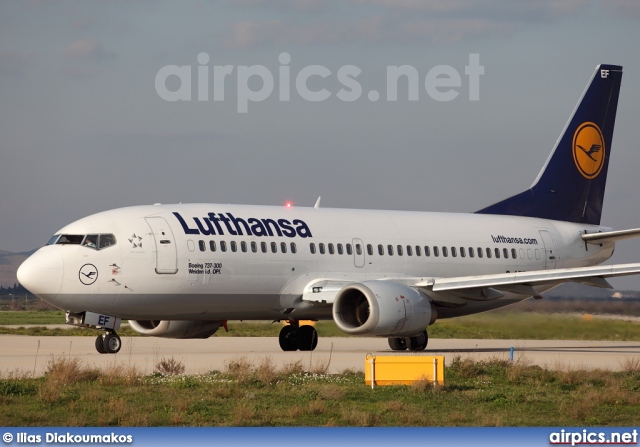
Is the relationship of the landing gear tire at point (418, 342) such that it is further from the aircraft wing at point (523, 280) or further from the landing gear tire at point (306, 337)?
the landing gear tire at point (306, 337)

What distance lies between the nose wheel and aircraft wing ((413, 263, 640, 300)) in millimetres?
8545

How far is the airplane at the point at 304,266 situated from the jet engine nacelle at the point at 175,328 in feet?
0.14

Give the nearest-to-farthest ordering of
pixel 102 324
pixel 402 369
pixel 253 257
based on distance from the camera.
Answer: pixel 402 369, pixel 102 324, pixel 253 257

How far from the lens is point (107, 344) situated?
29.2 meters

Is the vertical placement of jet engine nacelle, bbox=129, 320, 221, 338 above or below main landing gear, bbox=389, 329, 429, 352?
above

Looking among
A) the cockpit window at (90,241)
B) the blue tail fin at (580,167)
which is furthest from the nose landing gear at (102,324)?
the blue tail fin at (580,167)

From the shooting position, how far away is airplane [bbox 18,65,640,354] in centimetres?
2883

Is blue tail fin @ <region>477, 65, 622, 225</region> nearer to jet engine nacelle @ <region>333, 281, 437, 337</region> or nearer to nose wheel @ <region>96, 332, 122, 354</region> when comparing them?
jet engine nacelle @ <region>333, 281, 437, 337</region>

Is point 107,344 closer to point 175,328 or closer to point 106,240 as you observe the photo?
point 106,240

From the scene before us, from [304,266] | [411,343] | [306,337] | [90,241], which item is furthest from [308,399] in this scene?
[411,343]

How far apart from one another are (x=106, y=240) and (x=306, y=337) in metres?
7.00

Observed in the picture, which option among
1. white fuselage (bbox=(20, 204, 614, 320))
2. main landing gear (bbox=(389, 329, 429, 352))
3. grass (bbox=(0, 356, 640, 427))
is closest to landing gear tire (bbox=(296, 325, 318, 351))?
white fuselage (bbox=(20, 204, 614, 320))

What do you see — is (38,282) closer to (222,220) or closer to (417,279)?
(222,220)

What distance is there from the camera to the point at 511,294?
36.0 metres
